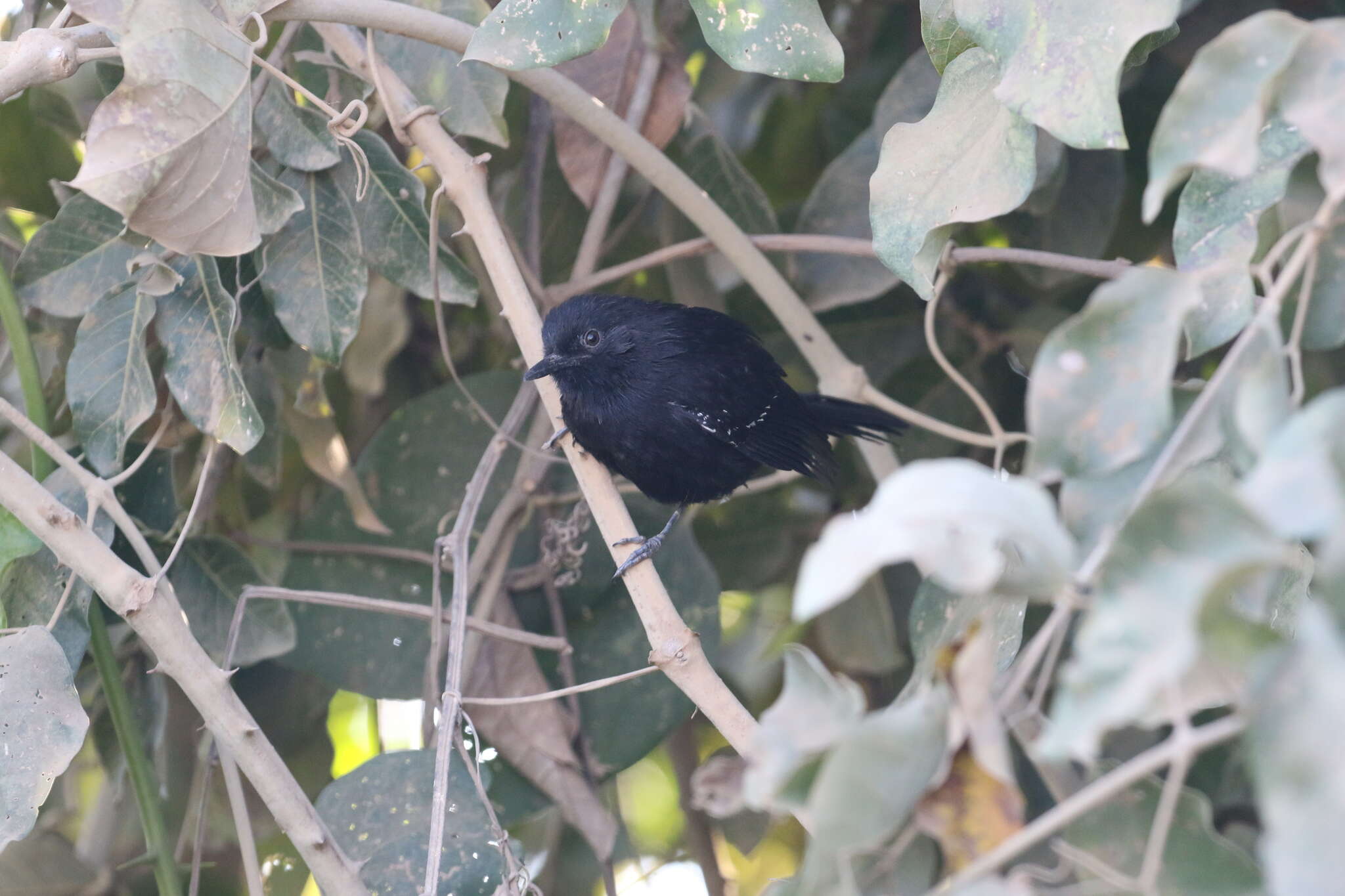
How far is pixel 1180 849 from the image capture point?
1.12 m

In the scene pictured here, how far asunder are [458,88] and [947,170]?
1086mm

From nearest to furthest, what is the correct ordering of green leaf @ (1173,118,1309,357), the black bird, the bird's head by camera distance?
green leaf @ (1173,118,1309,357) → the bird's head → the black bird

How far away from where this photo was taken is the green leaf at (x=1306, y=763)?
0.80 meters

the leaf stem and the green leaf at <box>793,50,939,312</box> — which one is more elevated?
the green leaf at <box>793,50,939,312</box>

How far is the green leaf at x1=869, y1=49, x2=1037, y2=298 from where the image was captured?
5.38 feet

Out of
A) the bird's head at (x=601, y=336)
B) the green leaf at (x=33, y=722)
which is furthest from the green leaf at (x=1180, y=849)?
the bird's head at (x=601, y=336)

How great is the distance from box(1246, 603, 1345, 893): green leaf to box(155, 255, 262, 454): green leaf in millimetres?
1608

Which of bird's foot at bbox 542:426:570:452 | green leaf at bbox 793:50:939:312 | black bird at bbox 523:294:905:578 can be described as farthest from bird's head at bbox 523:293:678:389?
green leaf at bbox 793:50:939:312

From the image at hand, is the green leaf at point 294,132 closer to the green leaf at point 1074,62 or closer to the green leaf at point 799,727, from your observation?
the green leaf at point 1074,62

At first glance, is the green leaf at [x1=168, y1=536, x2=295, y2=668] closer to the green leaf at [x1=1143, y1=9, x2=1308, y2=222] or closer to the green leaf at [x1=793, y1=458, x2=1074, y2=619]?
the green leaf at [x1=793, y1=458, x2=1074, y2=619]

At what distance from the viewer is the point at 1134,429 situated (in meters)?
1.11

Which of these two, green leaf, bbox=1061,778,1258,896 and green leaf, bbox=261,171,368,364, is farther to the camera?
green leaf, bbox=261,171,368,364

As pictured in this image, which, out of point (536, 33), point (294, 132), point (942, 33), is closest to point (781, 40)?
point (942, 33)

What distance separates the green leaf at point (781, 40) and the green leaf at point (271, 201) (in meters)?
0.79
